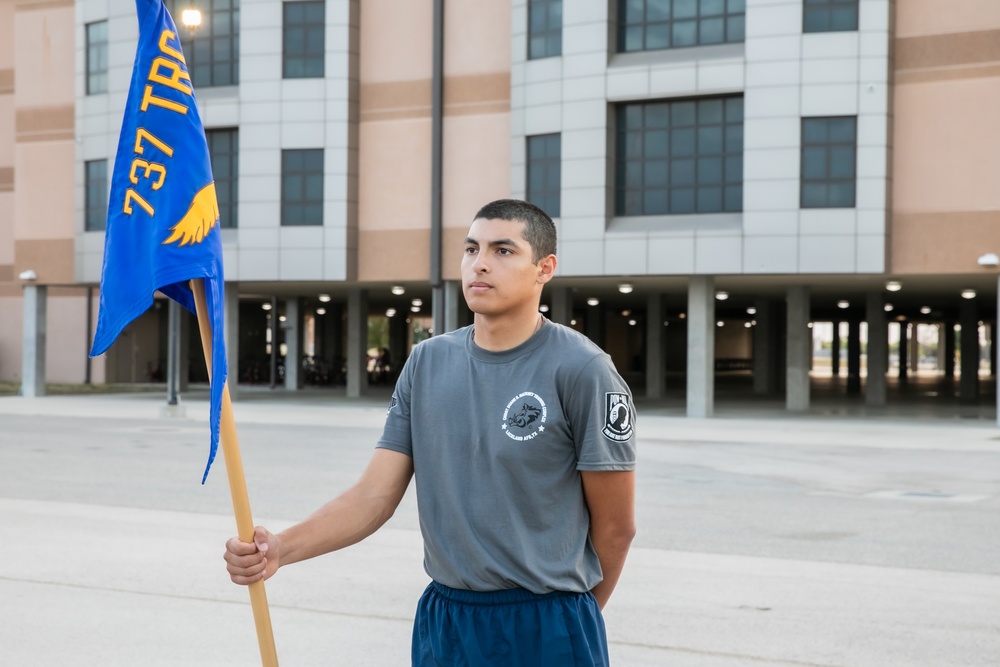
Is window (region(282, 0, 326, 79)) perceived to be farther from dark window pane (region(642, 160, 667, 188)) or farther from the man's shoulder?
the man's shoulder

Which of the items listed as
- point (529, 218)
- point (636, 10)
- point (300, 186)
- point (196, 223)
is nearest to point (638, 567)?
point (529, 218)

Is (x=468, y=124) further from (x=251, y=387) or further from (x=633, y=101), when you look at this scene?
(x=251, y=387)

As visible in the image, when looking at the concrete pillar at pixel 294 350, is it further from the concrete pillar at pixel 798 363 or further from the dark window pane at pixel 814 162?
the dark window pane at pixel 814 162

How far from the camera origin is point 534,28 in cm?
3027

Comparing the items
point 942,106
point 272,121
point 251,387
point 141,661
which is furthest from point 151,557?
point 251,387

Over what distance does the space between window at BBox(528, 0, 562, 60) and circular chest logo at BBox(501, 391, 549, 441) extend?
27553mm

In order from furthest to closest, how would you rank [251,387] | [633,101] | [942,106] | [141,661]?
[251,387], [633,101], [942,106], [141,661]

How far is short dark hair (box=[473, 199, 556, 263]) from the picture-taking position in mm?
3340

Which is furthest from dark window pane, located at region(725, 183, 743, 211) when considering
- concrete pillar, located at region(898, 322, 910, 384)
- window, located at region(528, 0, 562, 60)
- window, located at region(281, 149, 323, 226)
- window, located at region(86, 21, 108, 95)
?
concrete pillar, located at region(898, 322, 910, 384)

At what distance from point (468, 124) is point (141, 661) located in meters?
26.5

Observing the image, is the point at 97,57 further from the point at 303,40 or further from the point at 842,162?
the point at 842,162

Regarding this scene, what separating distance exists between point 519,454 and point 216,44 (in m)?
33.2

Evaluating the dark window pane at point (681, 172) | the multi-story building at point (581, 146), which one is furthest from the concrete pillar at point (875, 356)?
the dark window pane at point (681, 172)

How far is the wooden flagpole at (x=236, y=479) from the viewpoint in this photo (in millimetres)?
3127
